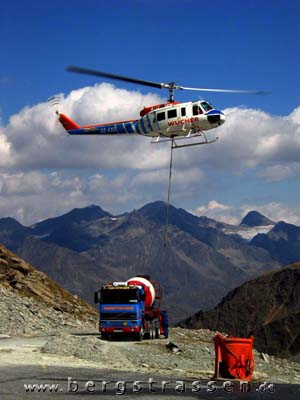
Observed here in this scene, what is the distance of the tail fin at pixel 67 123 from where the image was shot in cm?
4034

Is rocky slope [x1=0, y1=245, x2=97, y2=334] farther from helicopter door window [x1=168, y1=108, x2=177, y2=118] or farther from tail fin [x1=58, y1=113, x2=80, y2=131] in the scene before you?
helicopter door window [x1=168, y1=108, x2=177, y2=118]

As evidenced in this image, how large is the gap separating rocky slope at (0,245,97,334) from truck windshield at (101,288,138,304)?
8.66 meters

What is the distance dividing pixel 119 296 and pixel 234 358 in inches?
528

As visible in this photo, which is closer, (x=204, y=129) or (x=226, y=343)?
(x=226, y=343)

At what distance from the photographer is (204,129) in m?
34.1

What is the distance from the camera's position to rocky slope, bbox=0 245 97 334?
42.9 metres

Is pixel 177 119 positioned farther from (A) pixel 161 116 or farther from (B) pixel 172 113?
(A) pixel 161 116

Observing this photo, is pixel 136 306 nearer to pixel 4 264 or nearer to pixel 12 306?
pixel 12 306

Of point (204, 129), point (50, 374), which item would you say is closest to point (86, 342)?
point (50, 374)

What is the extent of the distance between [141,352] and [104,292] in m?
5.24

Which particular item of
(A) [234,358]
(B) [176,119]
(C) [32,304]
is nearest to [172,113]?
(B) [176,119]

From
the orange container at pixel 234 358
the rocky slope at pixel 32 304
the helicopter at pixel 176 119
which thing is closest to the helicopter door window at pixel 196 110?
the helicopter at pixel 176 119

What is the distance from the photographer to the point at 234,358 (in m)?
21.5

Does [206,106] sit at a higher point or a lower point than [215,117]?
higher
